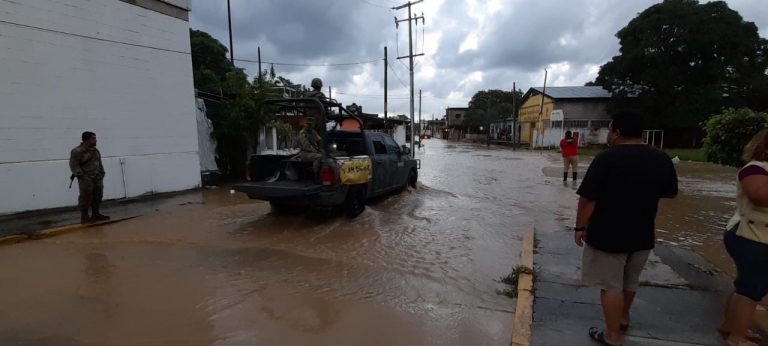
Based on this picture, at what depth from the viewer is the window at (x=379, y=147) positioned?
29.1 feet

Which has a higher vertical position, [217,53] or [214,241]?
[217,53]

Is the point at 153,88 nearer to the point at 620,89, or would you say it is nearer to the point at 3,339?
the point at 3,339

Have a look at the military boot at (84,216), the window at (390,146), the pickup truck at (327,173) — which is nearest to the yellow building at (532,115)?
the window at (390,146)

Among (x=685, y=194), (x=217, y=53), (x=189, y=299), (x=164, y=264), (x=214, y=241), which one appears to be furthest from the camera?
(x=217, y=53)

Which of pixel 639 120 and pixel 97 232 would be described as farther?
pixel 97 232

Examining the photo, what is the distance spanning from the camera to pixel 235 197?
10.1 metres

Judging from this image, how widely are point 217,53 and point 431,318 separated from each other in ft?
94.0

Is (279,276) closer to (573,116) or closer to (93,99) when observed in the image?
(93,99)

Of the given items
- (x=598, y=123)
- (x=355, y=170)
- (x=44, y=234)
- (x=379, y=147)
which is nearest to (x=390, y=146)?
(x=379, y=147)

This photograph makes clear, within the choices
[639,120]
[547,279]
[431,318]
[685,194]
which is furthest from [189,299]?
[685,194]

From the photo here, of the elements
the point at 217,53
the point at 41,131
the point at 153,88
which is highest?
the point at 217,53

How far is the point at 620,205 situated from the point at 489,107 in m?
67.0

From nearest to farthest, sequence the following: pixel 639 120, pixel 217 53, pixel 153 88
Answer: pixel 639 120 → pixel 153 88 → pixel 217 53

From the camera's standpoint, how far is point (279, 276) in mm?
4727
